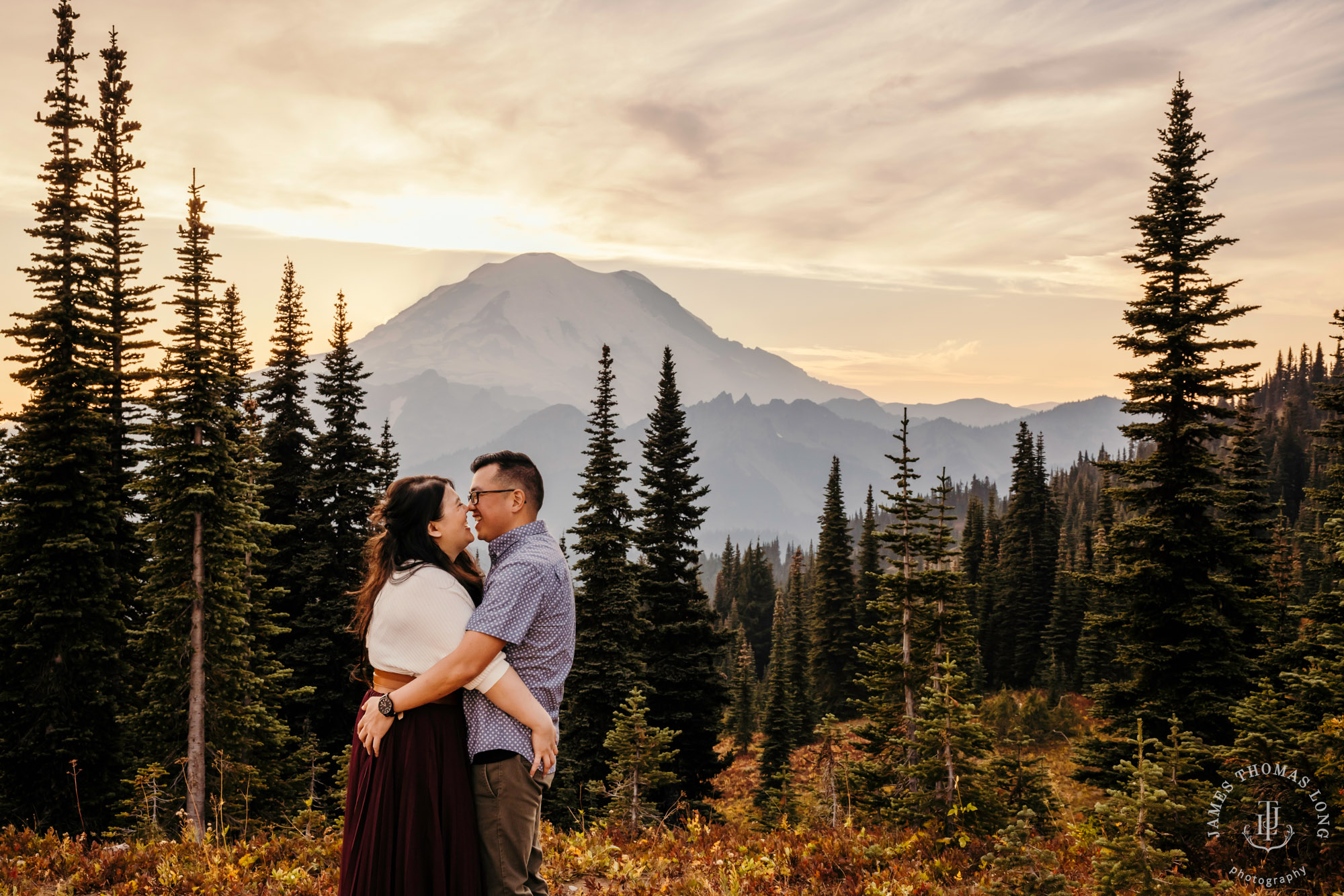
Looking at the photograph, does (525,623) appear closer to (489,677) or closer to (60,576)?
(489,677)

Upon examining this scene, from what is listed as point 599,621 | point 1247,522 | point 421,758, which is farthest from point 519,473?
point 1247,522

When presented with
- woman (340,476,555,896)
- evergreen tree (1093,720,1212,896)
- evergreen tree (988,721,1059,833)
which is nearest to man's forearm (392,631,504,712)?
woman (340,476,555,896)

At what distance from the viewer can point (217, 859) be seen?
6.90 m

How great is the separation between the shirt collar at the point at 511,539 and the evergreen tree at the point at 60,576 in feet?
70.1

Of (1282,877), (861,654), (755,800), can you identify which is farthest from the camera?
(755,800)

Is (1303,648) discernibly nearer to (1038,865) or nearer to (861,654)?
(861,654)

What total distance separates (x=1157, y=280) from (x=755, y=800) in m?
33.2

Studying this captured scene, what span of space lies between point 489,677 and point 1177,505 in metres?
18.0

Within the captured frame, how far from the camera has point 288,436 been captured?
99.7 feet

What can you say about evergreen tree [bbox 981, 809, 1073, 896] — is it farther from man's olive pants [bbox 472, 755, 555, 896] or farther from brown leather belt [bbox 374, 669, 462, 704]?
brown leather belt [bbox 374, 669, 462, 704]

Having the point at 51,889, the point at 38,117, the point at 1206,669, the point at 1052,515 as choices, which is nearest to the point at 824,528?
the point at 1052,515

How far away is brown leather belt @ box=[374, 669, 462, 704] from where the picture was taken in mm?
3965

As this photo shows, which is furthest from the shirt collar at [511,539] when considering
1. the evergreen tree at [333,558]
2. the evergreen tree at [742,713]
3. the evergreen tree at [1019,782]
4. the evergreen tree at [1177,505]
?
the evergreen tree at [742,713]

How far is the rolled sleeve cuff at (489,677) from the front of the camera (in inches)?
149
